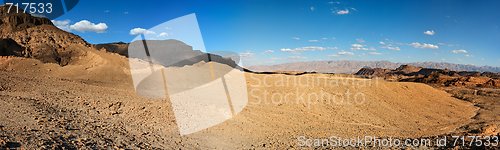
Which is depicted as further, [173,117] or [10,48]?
[10,48]

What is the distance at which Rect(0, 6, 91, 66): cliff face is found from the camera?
2116 cm

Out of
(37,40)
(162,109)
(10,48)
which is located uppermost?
(37,40)

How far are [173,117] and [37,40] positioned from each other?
53.1 ft

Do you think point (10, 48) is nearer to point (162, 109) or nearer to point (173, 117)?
point (162, 109)

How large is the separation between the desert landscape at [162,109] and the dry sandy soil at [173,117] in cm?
3

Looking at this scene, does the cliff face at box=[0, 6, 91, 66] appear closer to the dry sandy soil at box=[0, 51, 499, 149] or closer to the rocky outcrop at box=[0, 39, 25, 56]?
the rocky outcrop at box=[0, 39, 25, 56]

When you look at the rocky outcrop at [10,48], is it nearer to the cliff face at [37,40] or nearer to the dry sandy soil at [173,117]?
the cliff face at [37,40]

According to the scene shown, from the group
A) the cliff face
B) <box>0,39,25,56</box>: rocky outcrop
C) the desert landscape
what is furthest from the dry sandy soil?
<box>0,39,25,56</box>: rocky outcrop

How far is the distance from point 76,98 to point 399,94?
584 inches

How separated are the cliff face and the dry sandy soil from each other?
2.65 metres

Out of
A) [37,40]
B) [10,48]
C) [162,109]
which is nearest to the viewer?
[162,109]

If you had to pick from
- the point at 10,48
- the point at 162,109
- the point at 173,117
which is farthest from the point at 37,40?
the point at 173,117

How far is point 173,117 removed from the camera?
434 inches

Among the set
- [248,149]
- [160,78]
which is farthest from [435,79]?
[248,149]
